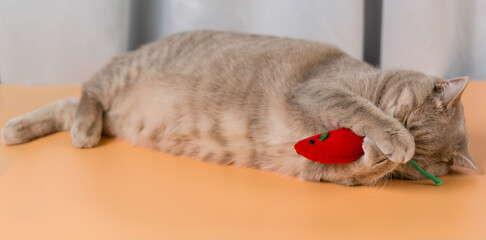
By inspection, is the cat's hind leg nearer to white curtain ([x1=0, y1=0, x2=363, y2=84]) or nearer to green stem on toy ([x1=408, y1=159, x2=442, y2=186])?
white curtain ([x1=0, y1=0, x2=363, y2=84])

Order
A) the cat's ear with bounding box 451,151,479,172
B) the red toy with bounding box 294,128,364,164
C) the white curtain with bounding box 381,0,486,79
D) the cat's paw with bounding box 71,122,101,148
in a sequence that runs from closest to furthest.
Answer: the red toy with bounding box 294,128,364,164 < the cat's ear with bounding box 451,151,479,172 < the cat's paw with bounding box 71,122,101,148 < the white curtain with bounding box 381,0,486,79

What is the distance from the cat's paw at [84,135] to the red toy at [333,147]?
73cm

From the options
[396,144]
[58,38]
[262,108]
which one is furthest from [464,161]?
[58,38]

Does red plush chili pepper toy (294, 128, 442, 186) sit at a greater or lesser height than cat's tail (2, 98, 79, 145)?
greater

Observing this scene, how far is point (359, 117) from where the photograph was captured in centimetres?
140

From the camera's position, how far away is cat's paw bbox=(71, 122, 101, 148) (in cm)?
177

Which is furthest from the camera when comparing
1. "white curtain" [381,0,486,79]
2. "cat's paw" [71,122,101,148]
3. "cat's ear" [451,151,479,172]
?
"white curtain" [381,0,486,79]

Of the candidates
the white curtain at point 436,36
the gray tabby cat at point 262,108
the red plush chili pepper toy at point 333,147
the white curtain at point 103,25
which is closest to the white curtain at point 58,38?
the white curtain at point 103,25

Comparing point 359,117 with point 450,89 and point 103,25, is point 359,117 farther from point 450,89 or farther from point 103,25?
point 103,25

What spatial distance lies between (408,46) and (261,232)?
1650 millimetres

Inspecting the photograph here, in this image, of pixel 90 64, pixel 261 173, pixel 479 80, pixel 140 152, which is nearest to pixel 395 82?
pixel 261 173

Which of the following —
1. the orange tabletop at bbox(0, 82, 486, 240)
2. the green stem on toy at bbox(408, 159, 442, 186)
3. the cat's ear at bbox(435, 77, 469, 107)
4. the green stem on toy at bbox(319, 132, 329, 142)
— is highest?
the cat's ear at bbox(435, 77, 469, 107)

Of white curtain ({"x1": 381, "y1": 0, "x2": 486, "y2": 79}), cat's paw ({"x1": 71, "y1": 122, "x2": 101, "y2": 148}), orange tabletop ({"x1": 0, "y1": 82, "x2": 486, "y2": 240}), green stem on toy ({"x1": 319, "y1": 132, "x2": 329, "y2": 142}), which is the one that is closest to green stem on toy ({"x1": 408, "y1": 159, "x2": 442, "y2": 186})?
orange tabletop ({"x1": 0, "y1": 82, "x2": 486, "y2": 240})

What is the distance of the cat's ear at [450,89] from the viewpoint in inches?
56.4
